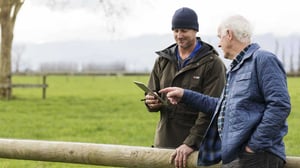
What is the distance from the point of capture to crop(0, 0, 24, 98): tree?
2189 centimetres

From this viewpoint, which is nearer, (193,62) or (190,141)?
(190,141)

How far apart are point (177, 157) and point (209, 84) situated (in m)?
0.61

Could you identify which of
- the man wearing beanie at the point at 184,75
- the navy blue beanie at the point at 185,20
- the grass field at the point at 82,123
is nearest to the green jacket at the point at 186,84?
the man wearing beanie at the point at 184,75

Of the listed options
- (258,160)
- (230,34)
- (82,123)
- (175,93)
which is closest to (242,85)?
(230,34)

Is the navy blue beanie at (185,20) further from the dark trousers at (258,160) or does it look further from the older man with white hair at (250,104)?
the dark trousers at (258,160)

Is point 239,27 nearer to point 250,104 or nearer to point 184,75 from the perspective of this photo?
point 250,104

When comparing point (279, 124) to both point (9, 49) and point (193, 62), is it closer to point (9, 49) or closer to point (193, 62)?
point (193, 62)

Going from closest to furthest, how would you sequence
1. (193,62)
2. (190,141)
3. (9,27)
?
(190,141) → (193,62) → (9,27)

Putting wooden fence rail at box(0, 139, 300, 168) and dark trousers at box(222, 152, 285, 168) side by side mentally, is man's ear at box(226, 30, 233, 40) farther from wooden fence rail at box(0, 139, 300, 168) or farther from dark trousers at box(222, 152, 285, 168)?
wooden fence rail at box(0, 139, 300, 168)

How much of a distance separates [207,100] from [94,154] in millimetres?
861

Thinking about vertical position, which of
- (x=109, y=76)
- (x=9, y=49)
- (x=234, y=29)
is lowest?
(x=109, y=76)

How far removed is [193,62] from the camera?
401 cm

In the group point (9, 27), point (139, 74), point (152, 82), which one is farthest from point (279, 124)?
point (139, 74)

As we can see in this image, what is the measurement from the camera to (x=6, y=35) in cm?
2230
